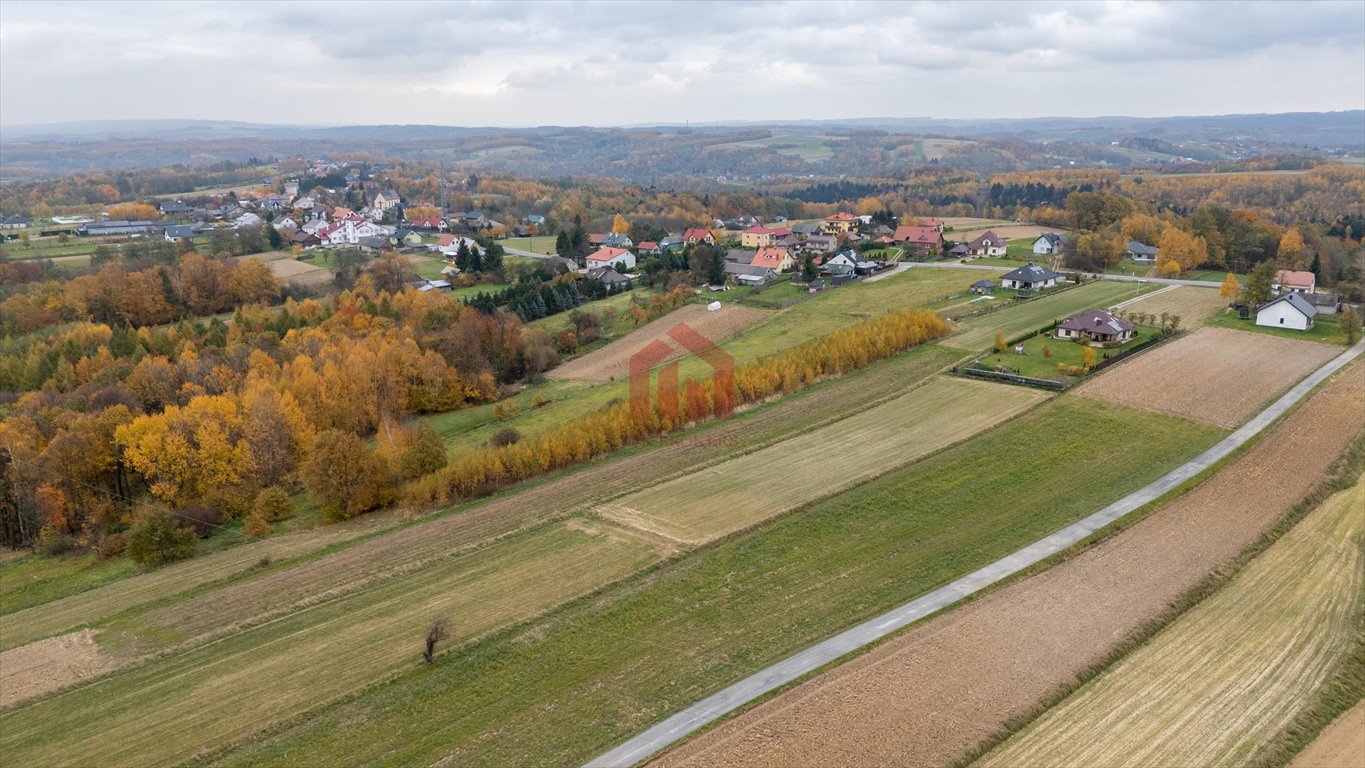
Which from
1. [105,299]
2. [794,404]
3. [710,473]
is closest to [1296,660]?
[710,473]

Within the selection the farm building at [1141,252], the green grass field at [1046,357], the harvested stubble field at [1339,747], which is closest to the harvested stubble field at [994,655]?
the harvested stubble field at [1339,747]

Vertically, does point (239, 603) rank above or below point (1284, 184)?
below

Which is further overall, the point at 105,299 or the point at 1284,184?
the point at 1284,184

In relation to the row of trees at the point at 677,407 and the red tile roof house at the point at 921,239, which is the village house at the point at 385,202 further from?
the row of trees at the point at 677,407

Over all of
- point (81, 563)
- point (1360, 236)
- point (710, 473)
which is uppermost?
point (1360, 236)

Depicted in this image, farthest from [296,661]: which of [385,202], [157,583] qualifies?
[385,202]

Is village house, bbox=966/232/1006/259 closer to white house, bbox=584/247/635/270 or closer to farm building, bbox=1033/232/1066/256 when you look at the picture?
farm building, bbox=1033/232/1066/256

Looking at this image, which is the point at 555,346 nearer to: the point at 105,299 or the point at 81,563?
the point at 81,563
